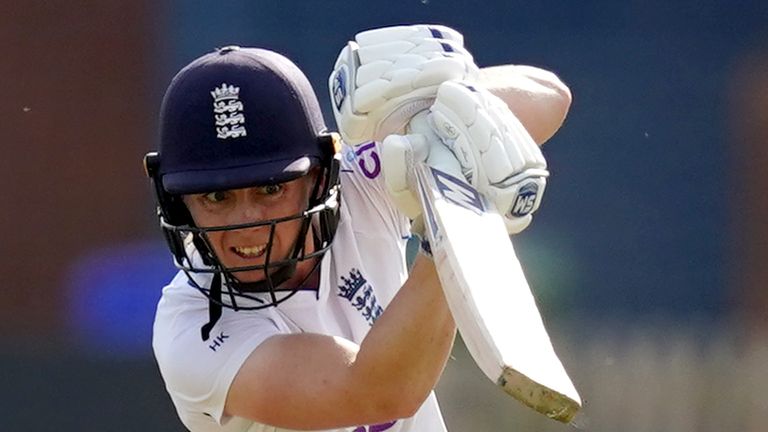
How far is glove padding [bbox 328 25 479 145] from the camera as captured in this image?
2131 millimetres

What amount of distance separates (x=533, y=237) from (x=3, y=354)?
1.76m

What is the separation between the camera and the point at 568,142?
14.7 ft

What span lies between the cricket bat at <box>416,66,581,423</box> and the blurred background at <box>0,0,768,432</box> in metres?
2.48

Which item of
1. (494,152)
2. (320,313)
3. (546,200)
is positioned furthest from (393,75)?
(546,200)

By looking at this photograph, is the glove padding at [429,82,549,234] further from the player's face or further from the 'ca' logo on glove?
the player's face

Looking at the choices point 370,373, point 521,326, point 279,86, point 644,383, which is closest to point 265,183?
point 279,86

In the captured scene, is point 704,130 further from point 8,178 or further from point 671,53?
point 8,178

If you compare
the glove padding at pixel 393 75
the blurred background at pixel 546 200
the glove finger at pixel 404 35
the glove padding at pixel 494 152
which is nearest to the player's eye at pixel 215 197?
the glove padding at pixel 393 75

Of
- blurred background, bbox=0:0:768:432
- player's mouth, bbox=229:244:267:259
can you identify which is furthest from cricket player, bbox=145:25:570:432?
blurred background, bbox=0:0:768:432

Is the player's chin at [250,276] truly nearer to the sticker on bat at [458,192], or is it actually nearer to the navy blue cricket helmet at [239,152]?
the navy blue cricket helmet at [239,152]

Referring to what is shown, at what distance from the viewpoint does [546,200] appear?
14.7 feet

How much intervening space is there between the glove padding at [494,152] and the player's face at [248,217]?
39 cm

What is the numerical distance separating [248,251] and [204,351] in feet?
0.62

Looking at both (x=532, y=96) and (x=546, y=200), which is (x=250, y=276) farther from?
(x=546, y=200)
